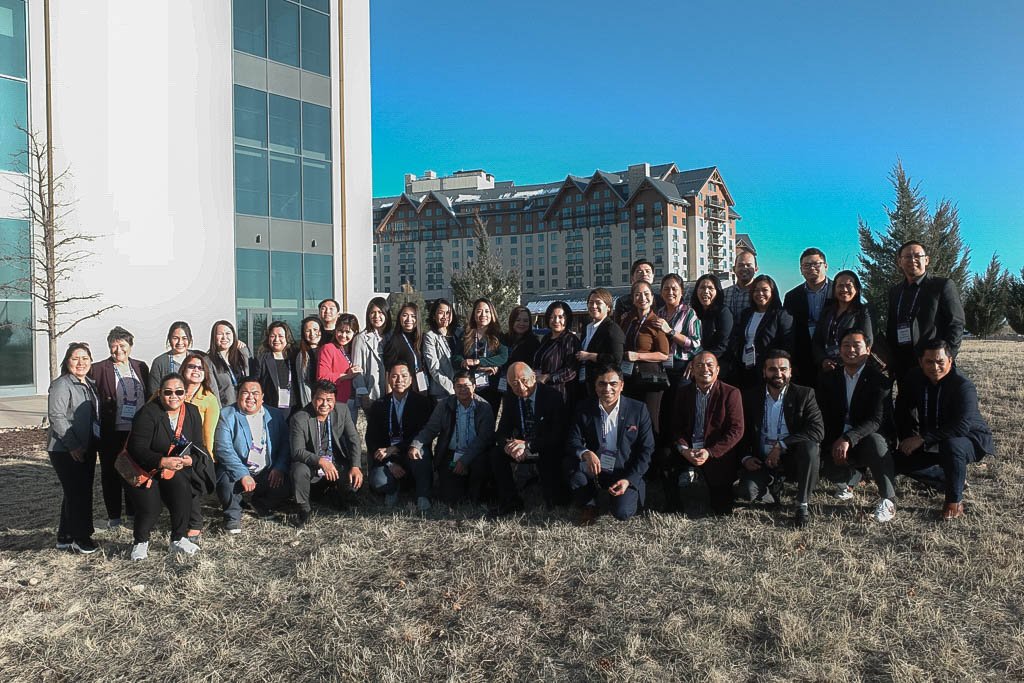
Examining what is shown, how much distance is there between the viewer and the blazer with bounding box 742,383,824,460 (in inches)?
216

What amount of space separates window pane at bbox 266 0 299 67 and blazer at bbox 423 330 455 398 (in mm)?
15322

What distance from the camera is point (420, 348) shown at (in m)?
7.09

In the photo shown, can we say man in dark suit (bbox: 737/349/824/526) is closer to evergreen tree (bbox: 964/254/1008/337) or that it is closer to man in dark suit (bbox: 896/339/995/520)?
man in dark suit (bbox: 896/339/995/520)

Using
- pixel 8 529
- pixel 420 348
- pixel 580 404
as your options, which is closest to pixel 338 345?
pixel 420 348

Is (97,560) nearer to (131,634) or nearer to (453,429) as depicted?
(131,634)

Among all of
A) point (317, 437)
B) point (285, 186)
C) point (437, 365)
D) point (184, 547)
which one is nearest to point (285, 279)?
point (285, 186)

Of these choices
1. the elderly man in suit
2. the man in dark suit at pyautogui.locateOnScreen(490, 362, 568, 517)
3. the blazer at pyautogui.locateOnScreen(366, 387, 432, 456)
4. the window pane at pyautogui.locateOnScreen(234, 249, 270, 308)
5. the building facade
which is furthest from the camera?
the building facade

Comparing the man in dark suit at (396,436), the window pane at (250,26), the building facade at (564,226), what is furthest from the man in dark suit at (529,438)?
the building facade at (564,226)

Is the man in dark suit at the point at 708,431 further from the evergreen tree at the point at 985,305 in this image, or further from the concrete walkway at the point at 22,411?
the evergreen tree at the point at 985,305

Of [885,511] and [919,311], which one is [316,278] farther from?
[885,511]

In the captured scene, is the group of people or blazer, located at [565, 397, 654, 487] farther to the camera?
blazer, located at [565, 397, 654, 487]

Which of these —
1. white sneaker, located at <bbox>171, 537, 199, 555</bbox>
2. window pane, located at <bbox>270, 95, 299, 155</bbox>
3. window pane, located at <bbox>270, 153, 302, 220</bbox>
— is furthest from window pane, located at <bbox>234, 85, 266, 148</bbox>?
white sneaker, located at <bbox>171, 537, 199, 555</bbox>

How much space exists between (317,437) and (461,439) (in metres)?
1.21

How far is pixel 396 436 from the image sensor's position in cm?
646
